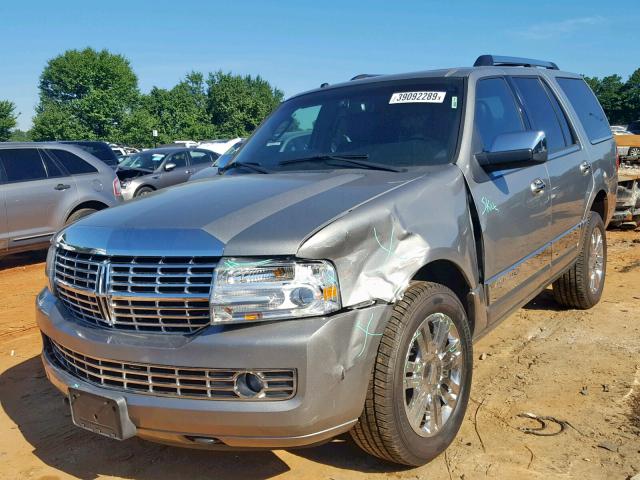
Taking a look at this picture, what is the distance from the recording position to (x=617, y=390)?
380 cm

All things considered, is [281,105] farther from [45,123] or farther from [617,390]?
[45,123]

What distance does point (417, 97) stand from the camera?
3781mm

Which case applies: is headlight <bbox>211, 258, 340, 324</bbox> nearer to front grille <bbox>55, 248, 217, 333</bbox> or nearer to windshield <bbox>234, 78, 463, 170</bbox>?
front grille <bbox>55, 248, 217, 333</bbox>

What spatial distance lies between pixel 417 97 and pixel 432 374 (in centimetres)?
169

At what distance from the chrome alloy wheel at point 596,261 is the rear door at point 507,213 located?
1221 mm

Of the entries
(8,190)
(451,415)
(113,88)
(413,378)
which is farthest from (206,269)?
(113,88)

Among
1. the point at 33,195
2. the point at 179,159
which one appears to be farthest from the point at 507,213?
the point at 179,159

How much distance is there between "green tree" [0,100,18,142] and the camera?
64.6 metres

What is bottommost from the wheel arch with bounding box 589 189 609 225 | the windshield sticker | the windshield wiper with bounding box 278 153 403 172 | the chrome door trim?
the chrome door trim

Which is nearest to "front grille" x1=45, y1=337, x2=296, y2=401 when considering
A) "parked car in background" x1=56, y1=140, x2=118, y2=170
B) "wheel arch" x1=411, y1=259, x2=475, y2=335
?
"wheel arch" x1=411, y1=259, x2=475, y2=335

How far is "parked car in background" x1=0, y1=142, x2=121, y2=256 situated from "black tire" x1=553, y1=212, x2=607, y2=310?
19.3 feet

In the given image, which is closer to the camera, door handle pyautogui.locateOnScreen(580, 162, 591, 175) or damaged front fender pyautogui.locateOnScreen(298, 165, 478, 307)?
damaged front fender pyautogui.locateOnScreen(298, 165, 478, 307)

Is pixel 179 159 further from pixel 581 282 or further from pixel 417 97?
pixel 417 97

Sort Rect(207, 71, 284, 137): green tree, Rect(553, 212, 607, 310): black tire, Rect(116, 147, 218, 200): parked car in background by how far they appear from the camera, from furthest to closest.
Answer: Rect(207, 71, 284, 137): green tree, Rect(116, 147, 218, 200): parked car in background, Rect(553, 212, 607, 310): black tire
